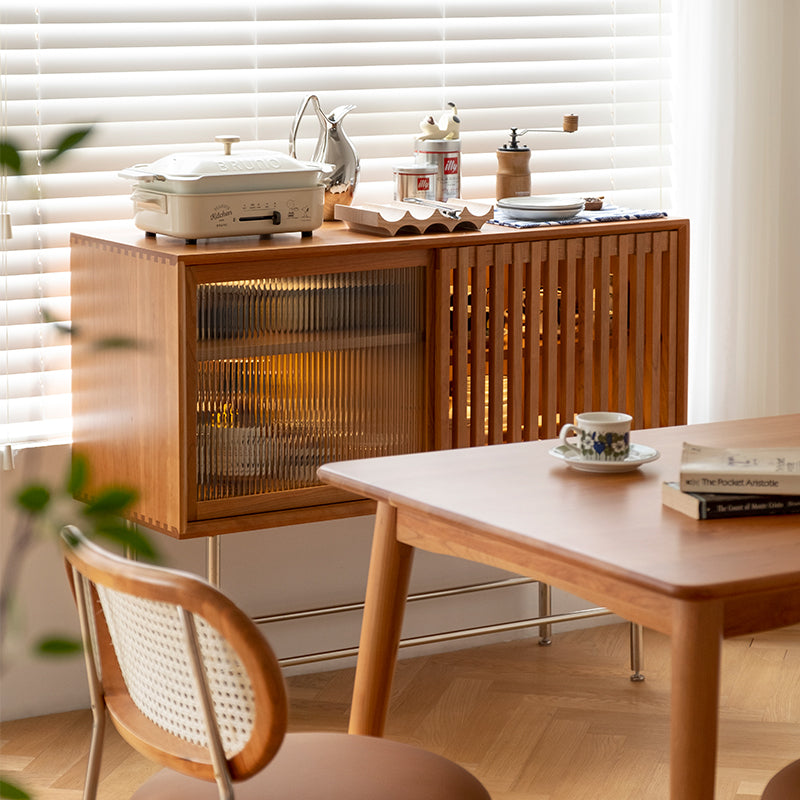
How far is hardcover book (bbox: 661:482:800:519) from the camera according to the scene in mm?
1806

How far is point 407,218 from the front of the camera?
3055 mm

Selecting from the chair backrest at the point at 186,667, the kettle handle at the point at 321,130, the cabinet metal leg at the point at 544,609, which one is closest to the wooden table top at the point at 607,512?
the chair backrest at the point at 186,667

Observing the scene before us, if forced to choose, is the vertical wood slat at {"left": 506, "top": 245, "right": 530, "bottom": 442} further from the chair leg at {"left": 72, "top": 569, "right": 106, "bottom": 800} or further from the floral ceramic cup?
Result: the chair leg at {"left": 72, "top": 569, "right": 106, "bottom": 800}

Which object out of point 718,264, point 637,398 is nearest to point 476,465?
point 637,398

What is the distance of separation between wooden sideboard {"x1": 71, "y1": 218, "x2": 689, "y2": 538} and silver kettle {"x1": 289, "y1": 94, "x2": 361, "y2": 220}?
94 millimetres

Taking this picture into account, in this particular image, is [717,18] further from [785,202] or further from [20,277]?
[20,277]

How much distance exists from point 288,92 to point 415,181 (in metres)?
0.40

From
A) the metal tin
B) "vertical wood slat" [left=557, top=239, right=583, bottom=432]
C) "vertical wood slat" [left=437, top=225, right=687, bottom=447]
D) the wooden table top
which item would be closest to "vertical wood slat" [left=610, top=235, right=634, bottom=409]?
"vertical wood slat" [left=437, top=225, right=687, bottom=447]

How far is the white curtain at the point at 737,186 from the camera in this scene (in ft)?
12.5

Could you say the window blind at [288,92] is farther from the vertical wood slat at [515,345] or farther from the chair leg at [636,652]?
the chair leg at [636,652]

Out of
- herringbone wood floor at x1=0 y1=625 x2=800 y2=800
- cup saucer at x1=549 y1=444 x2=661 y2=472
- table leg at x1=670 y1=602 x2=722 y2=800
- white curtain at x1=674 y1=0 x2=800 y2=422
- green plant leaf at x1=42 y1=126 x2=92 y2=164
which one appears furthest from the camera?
white curtain at x1=674 y1=0 x2=800 y2=422

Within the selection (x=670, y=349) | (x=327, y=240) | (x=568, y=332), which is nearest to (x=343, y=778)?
(x=327, y=240)

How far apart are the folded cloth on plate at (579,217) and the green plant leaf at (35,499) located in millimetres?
2821

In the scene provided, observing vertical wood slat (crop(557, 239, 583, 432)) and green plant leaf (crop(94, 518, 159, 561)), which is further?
vertical wood slat (crop(557, 239, 583, 432))
